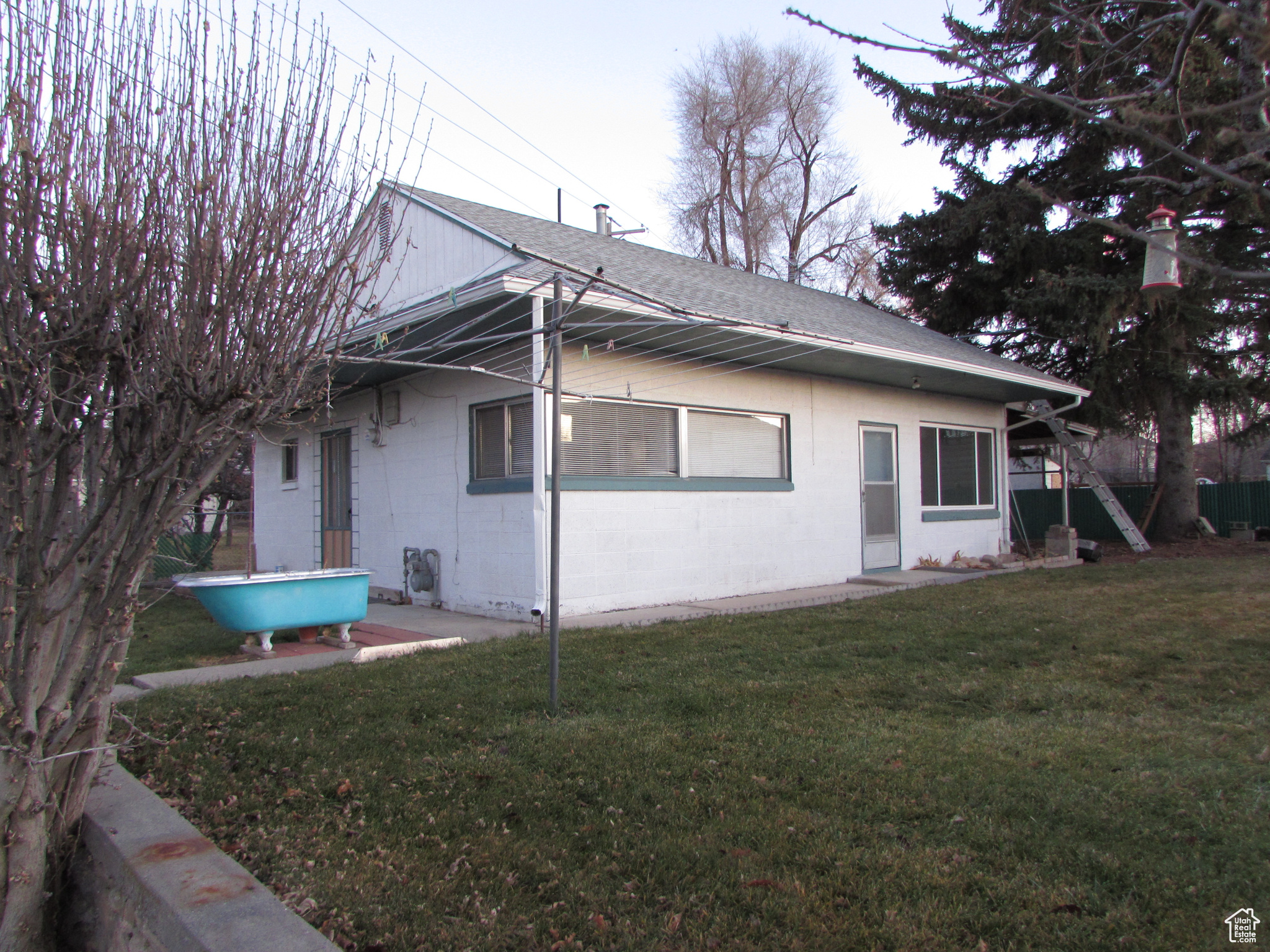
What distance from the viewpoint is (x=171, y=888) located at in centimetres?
242

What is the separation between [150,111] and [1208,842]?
14.0ft

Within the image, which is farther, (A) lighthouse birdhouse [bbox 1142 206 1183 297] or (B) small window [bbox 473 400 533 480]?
(B) small window [bbox 473 400 533 480]

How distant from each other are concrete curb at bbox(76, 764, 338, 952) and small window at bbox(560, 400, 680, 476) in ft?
19.3

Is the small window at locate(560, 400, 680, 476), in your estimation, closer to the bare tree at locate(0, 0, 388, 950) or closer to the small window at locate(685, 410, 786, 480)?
the small window at locate(685, 410, 786, 480)

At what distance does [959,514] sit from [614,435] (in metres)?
7.28

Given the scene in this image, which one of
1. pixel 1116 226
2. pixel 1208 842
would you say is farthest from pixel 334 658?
pixel 1116 226

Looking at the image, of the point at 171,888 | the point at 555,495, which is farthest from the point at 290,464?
the point at 171,888

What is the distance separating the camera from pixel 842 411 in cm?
1191

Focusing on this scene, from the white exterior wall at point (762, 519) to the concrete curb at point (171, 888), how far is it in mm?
5505

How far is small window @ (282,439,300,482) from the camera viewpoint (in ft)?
42.9

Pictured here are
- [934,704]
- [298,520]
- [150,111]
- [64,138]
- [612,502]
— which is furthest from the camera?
[298,520]

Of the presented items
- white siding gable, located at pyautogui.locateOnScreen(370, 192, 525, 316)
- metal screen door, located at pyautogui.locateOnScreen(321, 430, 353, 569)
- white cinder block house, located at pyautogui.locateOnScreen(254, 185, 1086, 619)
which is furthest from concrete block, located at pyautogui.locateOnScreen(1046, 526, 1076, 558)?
metal screen door, located at pyautogui.locateOnScreen(321, 430, 353, 569)

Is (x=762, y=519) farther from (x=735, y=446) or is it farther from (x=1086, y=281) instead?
(x=1086, y=281)

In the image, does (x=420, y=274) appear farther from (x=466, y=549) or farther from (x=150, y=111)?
(x=150, y=111)
